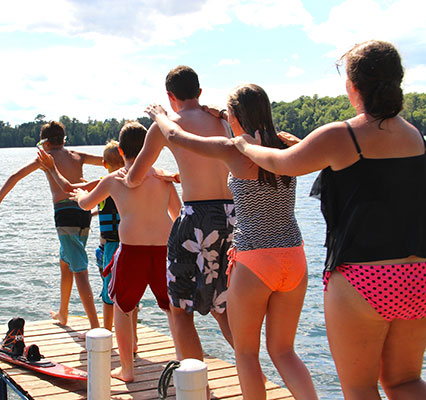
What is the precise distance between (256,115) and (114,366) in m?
2.93

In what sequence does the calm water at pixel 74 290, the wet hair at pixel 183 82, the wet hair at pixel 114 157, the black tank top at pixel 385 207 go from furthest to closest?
1. the calm water at pixel 74 290
2. the wet hair at pixel 114 157
3. the wet hair at pixel 183 82
4. the black tank top at pixel 385 207

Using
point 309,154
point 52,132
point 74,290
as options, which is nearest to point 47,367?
point 52,132

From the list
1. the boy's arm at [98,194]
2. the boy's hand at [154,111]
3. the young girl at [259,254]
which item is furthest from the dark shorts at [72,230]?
the young girl at [259,254]

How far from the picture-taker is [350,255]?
2496 millimetres

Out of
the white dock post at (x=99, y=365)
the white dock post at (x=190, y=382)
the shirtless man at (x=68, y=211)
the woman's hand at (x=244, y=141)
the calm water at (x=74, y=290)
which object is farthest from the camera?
the calm water at (x=74, y=290)

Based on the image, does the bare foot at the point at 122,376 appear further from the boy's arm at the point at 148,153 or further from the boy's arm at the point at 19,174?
the boy's arm at the point at 19,174

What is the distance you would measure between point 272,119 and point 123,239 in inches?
73.3

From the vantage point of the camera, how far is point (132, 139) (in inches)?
184

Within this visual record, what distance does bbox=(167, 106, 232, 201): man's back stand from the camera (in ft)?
12.7

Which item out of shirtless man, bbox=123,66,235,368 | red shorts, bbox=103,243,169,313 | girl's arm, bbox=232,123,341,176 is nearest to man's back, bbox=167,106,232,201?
shirtless man, bbox=123,66,235,368

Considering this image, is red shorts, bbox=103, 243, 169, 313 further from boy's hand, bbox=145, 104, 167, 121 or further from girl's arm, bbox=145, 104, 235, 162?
girl's arm, bbox=145, 104, 235, 162

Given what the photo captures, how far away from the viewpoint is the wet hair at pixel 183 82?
4004mm

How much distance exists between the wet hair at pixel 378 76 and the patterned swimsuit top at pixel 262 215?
0.89 metres

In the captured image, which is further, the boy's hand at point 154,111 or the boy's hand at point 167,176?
the boy's hand at point 167,176
